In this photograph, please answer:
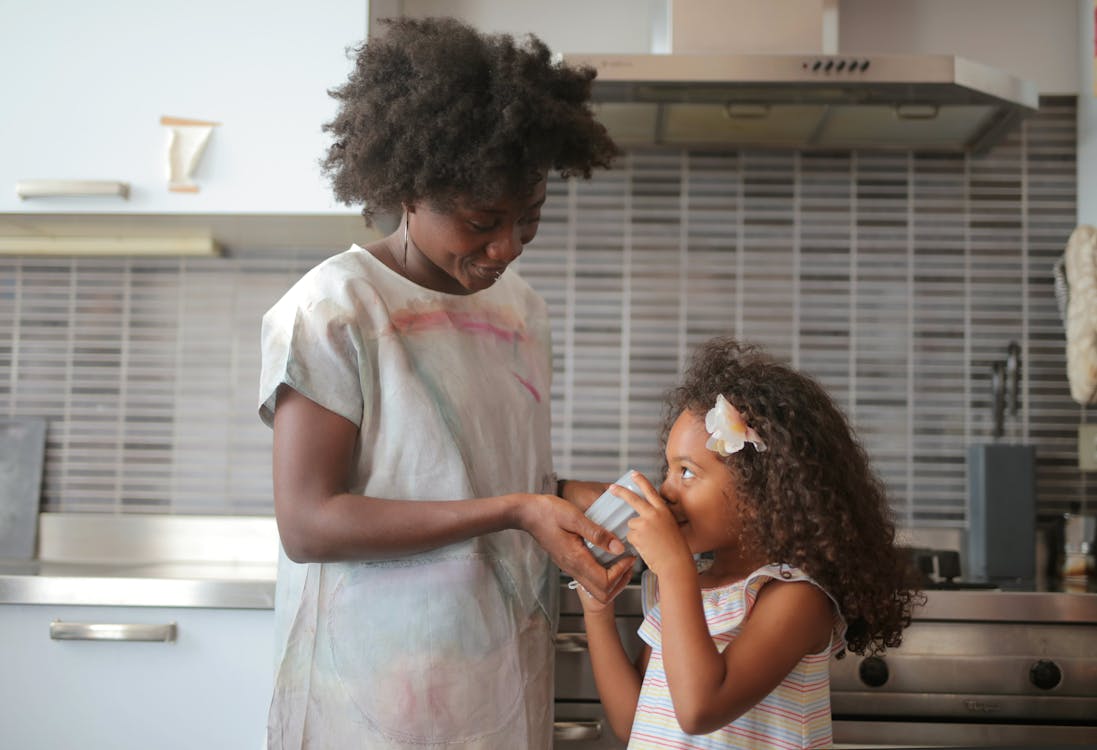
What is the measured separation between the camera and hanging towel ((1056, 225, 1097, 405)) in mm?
2062

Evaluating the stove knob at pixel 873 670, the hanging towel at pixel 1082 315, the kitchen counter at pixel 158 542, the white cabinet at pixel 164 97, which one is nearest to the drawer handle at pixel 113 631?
the kitchen counter at pixel 158 542

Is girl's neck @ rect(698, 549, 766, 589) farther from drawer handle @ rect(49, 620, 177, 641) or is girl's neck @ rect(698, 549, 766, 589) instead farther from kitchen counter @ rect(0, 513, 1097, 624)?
drawer handle @ rect(49, 620, 177, 641)

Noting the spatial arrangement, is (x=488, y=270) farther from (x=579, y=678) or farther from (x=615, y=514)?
(x=579, y=678)

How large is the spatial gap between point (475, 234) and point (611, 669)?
1.74 feet

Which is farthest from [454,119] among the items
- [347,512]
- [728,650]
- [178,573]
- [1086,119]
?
[1086,119]

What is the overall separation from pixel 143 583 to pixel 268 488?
1.92 feet

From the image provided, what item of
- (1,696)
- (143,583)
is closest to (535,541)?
(143,583)

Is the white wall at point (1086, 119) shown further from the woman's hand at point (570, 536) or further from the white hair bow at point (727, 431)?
the woman's hand at point (570, 536)

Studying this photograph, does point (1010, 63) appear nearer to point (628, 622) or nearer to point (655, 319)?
point (655, 319)

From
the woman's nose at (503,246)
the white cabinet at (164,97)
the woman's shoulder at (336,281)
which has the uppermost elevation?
the white cabinet at (164,97)

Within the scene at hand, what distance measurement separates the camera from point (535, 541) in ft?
3.87

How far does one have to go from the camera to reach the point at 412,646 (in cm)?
110

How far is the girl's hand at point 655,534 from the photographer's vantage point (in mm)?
1124

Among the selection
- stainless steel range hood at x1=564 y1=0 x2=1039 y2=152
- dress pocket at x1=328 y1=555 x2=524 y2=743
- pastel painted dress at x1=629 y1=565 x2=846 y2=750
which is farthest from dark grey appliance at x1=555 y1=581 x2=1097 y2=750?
stainless steel range hood at x1=564 y1=0 x2=1039 y2=152
